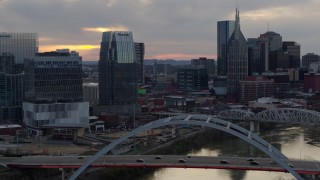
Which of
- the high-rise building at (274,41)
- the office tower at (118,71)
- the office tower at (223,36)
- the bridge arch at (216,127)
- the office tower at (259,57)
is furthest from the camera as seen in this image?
the high-rise building at (274,41)

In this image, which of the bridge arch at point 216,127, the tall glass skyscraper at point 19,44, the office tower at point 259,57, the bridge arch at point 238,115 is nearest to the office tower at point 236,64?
the office tower at point 259,57

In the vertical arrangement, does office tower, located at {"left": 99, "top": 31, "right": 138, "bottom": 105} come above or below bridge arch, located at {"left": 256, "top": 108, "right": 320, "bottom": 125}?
above

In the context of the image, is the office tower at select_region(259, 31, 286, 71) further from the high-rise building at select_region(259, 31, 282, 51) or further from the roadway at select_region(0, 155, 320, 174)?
the roadway at select_region(0, 155, 320, 174)

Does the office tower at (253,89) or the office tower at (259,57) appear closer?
the office tower at (253,89)

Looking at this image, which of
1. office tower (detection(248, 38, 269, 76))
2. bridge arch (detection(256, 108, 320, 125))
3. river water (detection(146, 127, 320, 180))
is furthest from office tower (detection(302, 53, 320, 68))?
bridge arch (detection(256, 108, 320, 125))

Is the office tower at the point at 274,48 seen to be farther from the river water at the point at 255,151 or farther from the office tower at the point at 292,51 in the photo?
the river water at the point at 255,151

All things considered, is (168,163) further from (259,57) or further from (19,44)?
(259,57)

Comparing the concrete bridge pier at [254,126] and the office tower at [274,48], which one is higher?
the office tower at [274,48]
